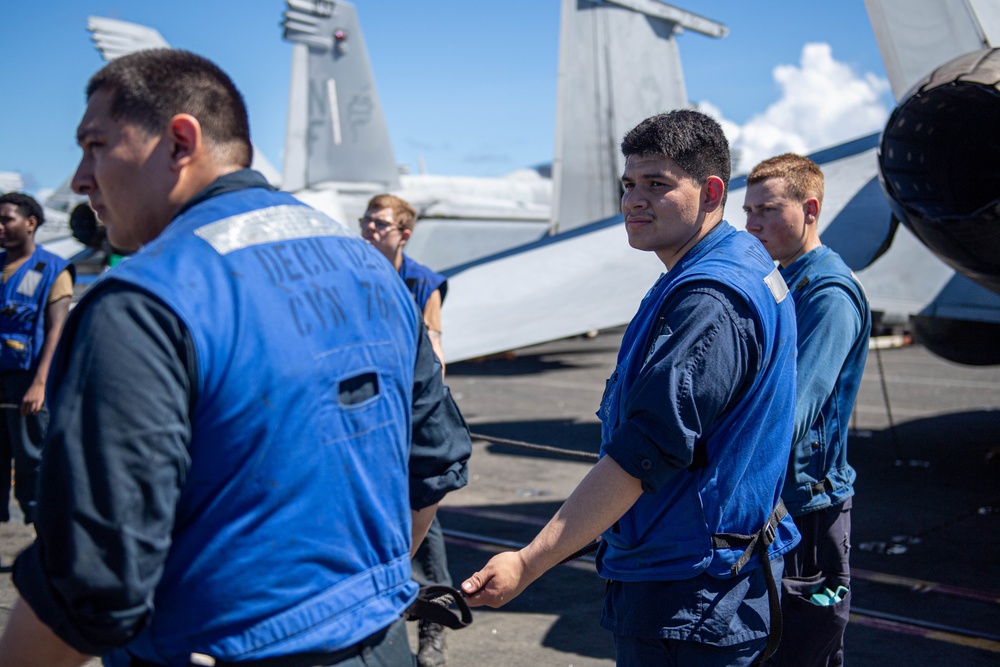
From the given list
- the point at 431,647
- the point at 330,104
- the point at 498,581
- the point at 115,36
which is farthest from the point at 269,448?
the point at 115,36

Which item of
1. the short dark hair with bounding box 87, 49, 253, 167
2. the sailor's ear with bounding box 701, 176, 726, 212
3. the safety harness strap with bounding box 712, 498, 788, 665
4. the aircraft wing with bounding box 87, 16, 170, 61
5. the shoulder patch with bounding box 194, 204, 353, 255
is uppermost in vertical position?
the aircraft wing with bounding box 87, 16, 170, 61

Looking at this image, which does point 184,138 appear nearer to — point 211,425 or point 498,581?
point 211,425

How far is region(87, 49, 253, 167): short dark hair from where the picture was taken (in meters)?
1.37

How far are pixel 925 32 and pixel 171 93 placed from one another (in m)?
4.36

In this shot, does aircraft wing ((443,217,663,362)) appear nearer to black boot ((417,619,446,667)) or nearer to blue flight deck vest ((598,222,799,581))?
black boot ((417,619,446,667))

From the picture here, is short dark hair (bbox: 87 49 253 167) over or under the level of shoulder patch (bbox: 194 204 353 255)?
over

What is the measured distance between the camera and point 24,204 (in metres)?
5.44

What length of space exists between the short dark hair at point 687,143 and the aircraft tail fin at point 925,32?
9.02 ft

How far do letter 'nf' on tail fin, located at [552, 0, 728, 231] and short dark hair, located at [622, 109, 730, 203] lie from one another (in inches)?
370

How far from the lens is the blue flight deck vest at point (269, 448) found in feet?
4.16

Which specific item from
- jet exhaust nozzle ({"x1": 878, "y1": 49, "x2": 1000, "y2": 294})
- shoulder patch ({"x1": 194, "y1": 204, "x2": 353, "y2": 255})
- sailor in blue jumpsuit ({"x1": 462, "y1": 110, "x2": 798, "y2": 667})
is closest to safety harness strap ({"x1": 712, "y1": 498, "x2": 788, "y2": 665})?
sailor in blue jumpsuit ({"x1": 462, "y1": 110, "x2": 798, "y2": 667})

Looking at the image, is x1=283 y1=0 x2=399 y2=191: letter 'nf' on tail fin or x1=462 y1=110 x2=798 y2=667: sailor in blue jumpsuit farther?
x1=283 y1=0 x2=399 y2=191: letter 'nf' on tail fin

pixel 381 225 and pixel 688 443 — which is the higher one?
pixel 381 225

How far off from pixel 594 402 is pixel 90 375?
11.1m
